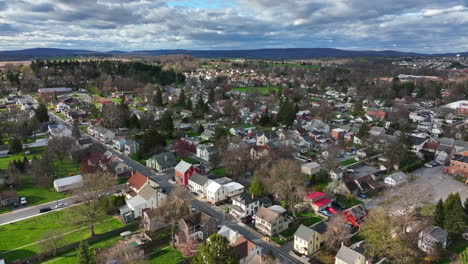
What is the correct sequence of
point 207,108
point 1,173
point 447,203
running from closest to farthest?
1. point 447,203
2. point 1,173
3. point 207,108

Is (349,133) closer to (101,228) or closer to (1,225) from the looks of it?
(101,228)

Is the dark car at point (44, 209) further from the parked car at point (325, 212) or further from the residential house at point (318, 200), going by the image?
the parked car at point (325, 212)

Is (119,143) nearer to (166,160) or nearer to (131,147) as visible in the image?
(131,147)

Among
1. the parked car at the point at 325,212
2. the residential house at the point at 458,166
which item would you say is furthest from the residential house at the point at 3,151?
the residential house at the point at 458,166

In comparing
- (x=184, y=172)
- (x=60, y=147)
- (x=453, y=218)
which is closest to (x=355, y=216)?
(x=453, y=218)

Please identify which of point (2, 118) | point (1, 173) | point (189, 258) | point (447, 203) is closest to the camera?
point (189, 258)

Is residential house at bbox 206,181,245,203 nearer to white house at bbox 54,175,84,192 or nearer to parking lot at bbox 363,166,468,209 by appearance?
parking lot at bbox 363,166,468,209

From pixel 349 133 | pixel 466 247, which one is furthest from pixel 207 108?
pixel 466 247
